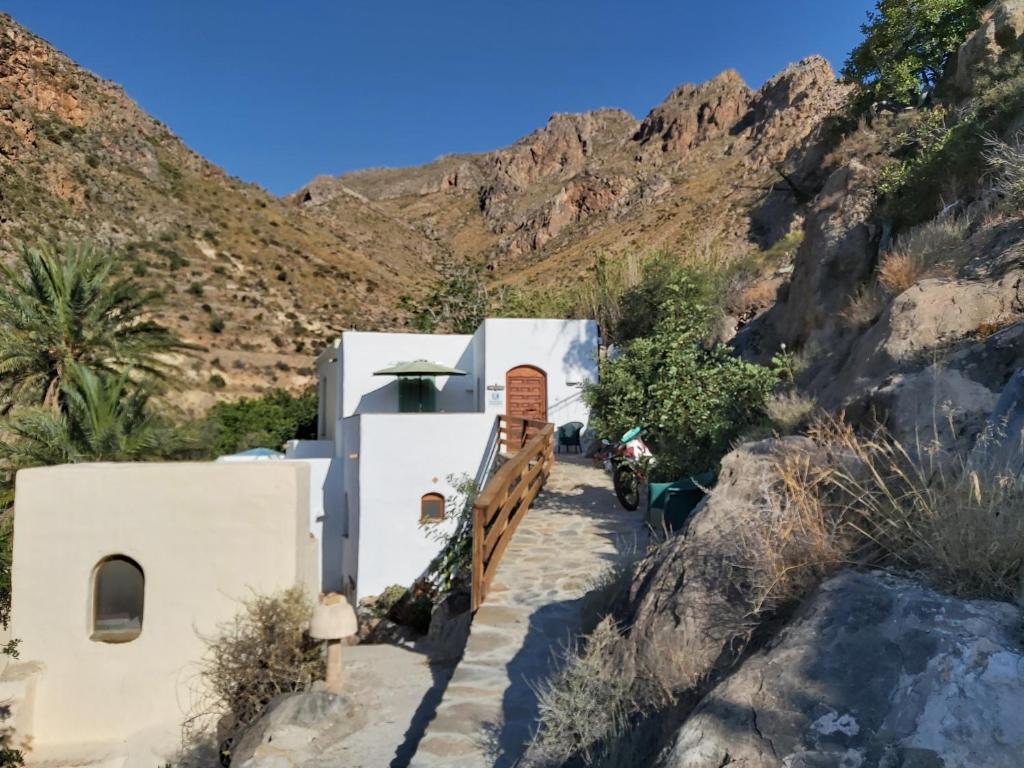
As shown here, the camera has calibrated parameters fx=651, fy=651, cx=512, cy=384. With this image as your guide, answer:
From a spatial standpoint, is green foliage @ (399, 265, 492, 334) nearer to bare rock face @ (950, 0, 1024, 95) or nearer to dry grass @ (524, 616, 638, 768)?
bare rock face @ (950, 0, 1024, 95)

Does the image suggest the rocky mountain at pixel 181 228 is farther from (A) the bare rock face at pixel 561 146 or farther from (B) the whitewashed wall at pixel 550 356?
(A) the bare rock face at pixel 561 146

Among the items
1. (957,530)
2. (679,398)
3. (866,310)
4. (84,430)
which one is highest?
(866,310)

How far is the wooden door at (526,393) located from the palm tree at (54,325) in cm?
833

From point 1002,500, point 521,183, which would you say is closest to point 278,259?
point 521,183

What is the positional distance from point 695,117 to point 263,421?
49.7 m

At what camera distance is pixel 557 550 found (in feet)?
23.1

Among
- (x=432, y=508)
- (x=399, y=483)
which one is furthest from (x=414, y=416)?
(x=432, y=508)

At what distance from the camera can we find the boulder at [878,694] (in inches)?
60.1

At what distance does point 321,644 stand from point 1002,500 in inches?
259

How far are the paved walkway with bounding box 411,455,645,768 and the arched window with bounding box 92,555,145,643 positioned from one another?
4761 mm

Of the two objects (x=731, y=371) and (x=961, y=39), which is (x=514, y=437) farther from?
(x=961, y=39)

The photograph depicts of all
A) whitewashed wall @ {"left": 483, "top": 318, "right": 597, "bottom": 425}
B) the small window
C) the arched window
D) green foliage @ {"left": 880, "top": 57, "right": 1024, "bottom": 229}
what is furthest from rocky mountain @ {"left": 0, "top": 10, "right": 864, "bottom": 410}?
the arched window

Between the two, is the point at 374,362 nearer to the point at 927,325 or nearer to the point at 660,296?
the point at 660,296

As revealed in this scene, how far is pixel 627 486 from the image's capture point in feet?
30.1
